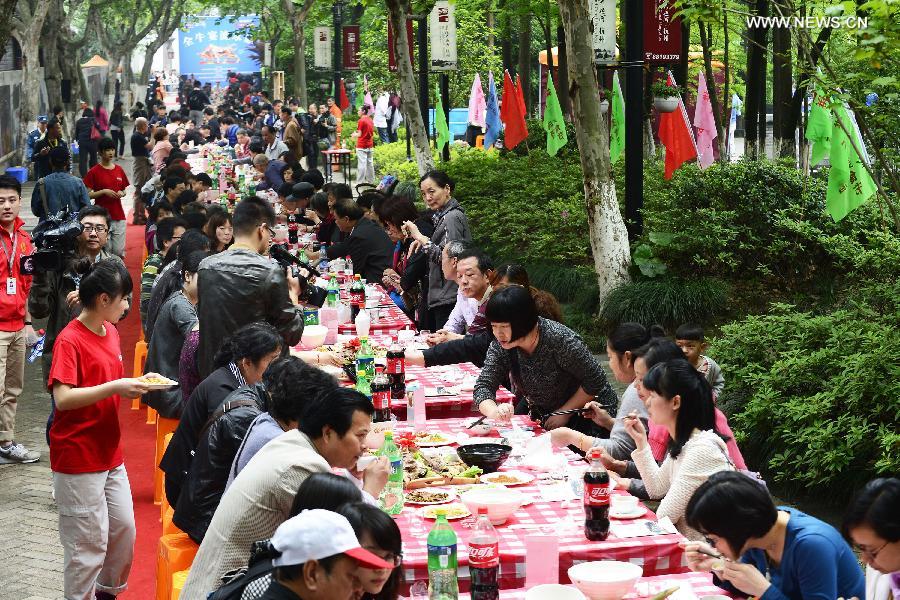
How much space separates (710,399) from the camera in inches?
214

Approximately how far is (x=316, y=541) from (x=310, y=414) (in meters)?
1.32

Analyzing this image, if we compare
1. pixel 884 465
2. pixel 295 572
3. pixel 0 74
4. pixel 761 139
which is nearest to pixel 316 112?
pixel 0 74

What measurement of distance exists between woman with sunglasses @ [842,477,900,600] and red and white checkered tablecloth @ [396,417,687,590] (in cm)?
107

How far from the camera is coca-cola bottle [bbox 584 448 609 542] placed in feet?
Answer: 16.2

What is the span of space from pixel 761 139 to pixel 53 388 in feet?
42.7

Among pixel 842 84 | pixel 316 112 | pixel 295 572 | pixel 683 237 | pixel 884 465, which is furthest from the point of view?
pixel 316 112

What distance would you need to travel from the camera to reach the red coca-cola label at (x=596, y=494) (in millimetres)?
4930

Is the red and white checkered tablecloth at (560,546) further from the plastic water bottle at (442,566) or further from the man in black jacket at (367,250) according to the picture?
the man in black jacket at (367,250)

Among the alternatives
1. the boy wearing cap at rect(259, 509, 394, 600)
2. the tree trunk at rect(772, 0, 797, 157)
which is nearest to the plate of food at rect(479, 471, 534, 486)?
the boy wearing cap at rect(259, 509, 394, 600)

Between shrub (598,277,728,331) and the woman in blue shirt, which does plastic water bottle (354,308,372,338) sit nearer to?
shrub (598,277,728,331)

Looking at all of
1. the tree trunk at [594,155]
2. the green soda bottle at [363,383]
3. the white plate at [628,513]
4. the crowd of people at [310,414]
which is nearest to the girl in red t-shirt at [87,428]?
the crowd of people at [310,414]

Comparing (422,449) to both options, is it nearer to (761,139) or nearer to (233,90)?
(761,139)

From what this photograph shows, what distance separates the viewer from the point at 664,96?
64.4 feet

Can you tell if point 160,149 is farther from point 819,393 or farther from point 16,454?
point 819,393
